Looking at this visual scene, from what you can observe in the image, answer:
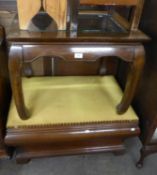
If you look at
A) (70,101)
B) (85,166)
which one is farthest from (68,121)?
(85,166)

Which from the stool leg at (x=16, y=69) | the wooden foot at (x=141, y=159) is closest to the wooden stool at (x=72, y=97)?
the stool leg at (x=16, y=69)

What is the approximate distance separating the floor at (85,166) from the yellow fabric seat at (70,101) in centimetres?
29

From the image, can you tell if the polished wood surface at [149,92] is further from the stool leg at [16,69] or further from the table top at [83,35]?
the stool leg at [16,69]

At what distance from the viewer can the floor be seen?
3.43 ft

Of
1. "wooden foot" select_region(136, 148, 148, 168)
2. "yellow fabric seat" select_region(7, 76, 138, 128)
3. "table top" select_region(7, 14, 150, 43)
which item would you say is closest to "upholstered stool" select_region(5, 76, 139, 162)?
"yellow fabric seat" select_region(7, 76, 138, 128)

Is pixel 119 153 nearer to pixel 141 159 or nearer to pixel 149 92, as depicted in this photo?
pixel 141 159

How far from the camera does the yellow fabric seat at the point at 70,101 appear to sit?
3.11 ft

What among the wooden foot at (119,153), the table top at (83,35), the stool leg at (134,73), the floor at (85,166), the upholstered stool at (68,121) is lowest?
the floor at (85,166)

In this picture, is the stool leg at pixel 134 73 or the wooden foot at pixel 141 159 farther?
the wooden foot at pixel 141 159

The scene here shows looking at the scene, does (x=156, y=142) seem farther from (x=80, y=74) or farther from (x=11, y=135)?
(x=11, y=135)

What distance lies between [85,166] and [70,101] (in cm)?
38

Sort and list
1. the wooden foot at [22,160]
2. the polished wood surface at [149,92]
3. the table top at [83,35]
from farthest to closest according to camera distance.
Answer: the wooden foot at [22,160] → the polished wood surface at [149,92] → the table top at [83,35]

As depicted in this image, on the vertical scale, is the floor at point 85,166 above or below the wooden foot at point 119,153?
below

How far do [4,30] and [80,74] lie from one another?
550 millimetres
